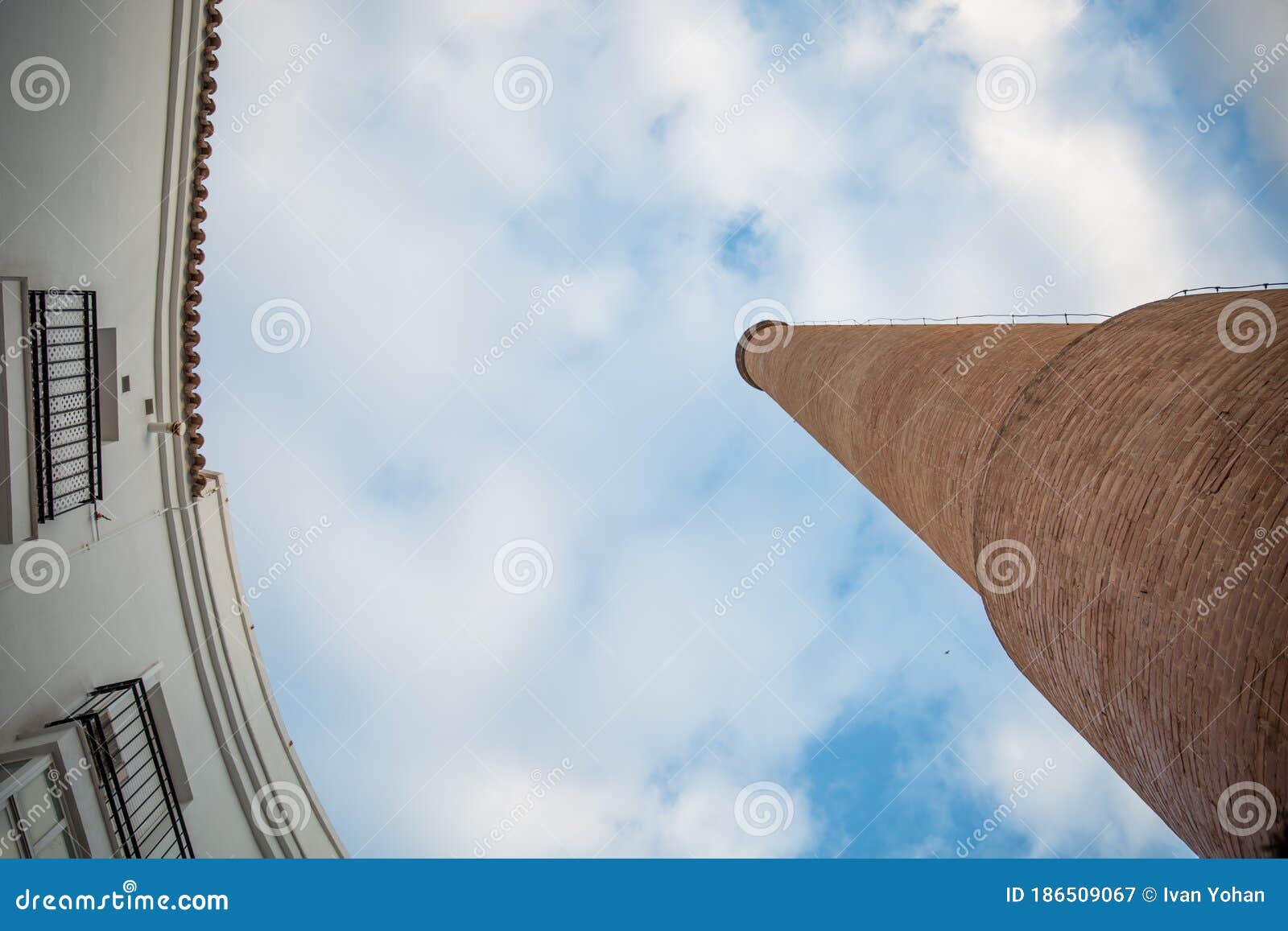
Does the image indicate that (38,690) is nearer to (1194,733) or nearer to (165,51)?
(165,51)

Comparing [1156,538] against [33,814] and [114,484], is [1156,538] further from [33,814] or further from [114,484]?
[114,484]

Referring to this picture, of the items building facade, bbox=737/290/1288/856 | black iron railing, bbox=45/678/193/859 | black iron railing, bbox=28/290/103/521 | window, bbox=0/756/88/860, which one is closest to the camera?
building facade, bbox=737/290/1288/856

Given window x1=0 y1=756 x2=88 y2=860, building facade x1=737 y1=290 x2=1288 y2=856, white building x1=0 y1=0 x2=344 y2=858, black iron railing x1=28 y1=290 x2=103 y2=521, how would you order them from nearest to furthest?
building facade x1=737 y1=290 x2=1288 y2=856, window x1=0 y1=756 x2=88 y2=860, white building x1=0 y1=0 x2=344 y2=858, black iron railing x1=28 y1=290 x2=103 y2=521

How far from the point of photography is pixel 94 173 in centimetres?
627

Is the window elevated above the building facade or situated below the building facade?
above

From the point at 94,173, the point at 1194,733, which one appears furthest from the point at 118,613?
the point at 1194,733

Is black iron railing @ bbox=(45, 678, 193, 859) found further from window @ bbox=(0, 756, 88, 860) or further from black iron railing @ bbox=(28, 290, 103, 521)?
black iron railing @ bbox=(28, 290, 103, 521)

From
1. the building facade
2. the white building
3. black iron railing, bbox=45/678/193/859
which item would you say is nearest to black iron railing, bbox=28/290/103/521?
the white building

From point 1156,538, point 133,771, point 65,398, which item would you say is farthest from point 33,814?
point 1156,538

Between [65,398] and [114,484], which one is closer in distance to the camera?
[65,398]

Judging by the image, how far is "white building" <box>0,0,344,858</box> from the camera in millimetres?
5285

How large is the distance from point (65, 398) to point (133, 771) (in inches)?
135

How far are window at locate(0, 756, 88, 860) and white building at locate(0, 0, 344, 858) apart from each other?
0.6 inches

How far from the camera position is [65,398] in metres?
5.86
